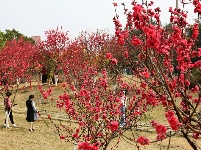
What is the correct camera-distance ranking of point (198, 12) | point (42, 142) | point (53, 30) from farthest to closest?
point (53, 30), point (42, 142), point (198, 12)

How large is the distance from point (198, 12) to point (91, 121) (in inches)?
187

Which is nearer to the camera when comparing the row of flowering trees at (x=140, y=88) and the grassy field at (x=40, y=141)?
the row of flowering trees at (x=140, y=88)

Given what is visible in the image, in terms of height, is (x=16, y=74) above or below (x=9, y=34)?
below

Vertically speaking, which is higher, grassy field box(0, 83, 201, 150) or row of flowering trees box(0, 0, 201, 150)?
row of flowering trees box(0, 0, 201, 150)

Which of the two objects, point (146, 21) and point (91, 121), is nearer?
point (146, 21)

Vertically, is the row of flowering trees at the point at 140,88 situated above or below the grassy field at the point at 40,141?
above

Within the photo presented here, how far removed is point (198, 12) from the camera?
4113mm

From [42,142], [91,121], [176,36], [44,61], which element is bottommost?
[42,142]

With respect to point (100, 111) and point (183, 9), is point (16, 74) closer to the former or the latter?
point (100, 111)

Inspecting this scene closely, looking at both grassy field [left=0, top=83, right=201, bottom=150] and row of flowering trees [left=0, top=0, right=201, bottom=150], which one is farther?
grassy field [left=0, top=83, right=201, bottom=150]

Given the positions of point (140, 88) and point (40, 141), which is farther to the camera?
point (40, 141)

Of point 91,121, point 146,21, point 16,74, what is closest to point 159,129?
point 146,21

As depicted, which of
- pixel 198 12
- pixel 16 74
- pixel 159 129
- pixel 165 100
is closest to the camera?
pixel 159 129

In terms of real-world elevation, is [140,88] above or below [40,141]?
above
